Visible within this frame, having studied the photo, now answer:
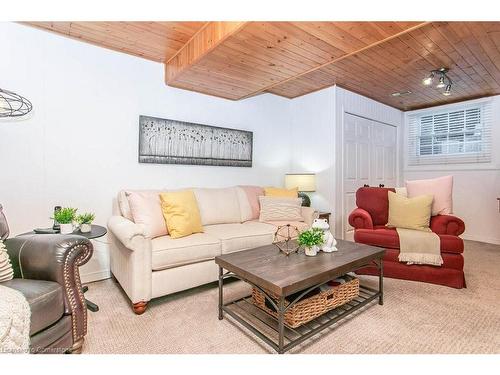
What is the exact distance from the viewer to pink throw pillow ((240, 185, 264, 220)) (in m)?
3.23

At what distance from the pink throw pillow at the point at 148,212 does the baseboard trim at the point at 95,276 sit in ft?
2.47

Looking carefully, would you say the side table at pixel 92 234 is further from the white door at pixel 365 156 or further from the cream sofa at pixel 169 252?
the white door at pixel 365 156

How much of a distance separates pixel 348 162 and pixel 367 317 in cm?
260

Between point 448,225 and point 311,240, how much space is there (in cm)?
156

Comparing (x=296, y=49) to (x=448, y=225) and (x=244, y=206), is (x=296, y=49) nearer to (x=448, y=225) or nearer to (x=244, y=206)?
(x=244, y=206)

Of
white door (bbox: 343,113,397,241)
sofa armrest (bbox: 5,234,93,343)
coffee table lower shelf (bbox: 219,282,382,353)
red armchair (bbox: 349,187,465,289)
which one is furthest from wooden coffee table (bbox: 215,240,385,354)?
white door (bbox: 343,113,397,241)

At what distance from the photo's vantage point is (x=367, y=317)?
184cm

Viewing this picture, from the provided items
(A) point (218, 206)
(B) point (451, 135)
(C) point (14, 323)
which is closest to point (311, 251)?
(A) point (218, 206)

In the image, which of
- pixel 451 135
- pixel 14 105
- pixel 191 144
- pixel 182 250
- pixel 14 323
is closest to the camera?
pixel 14 323

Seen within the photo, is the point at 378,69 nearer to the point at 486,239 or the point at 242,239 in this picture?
the point at 242,239

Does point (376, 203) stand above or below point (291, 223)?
above

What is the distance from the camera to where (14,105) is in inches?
86.5

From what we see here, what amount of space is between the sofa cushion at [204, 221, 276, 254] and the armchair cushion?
3.66 ft
